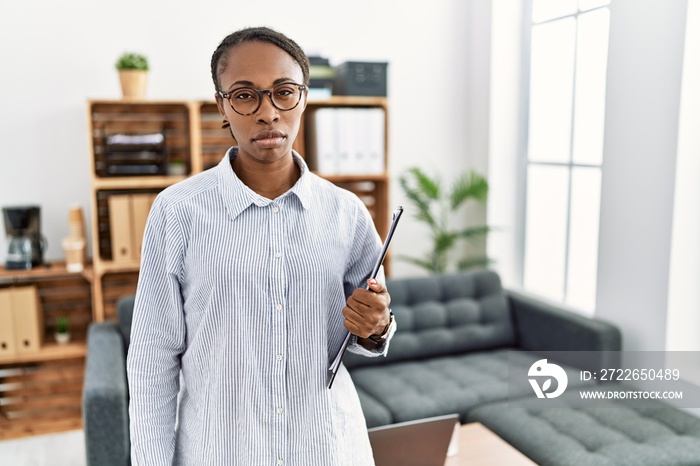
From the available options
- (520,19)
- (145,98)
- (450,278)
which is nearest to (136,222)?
(145,98)

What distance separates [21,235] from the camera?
10.6ft

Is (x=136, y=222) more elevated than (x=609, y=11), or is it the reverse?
(x=609, y=11)

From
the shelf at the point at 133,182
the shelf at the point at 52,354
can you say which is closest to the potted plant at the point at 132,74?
the shelf at the point at 133,182

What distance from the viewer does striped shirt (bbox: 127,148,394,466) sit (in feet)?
3.78

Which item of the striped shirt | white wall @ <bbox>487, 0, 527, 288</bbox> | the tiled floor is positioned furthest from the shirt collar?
white wall @ <bbox>487, 0, 527, 288</bbox>

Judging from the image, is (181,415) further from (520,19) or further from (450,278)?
(520,19)

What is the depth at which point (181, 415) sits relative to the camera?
1.24 meters

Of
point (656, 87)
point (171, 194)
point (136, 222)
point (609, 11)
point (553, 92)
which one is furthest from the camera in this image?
point (553, 92)

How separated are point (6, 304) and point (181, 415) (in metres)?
2.34

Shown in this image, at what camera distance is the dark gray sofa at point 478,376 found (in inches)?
88.4

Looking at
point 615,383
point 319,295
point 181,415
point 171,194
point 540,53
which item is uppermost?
point 540,53

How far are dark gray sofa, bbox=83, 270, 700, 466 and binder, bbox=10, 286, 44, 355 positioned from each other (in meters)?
0.41

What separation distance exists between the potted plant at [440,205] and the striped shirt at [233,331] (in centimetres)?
256

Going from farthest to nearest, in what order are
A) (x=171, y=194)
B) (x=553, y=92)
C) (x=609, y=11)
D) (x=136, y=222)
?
(x=553, y=92) < (x=136, y=222) < (x=609, y=11) < (x=171, y=194)
